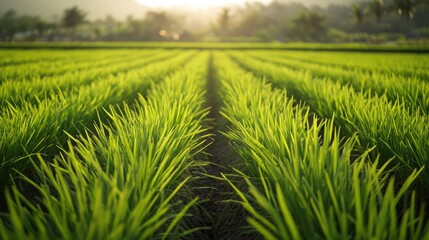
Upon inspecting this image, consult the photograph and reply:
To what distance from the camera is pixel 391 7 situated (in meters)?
35.0

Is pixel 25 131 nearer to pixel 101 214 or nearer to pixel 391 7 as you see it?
pixel 101 214

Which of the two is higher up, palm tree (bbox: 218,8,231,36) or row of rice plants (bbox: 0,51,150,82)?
palm tree (bbox: 218,8,231,36)

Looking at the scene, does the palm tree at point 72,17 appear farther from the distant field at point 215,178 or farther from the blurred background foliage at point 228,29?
the distant field at point 215,178

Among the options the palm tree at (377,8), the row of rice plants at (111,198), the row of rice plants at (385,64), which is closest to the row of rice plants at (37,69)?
the row of rice plants at (111,198)

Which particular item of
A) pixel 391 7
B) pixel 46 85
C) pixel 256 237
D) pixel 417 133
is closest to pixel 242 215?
pixel 256 237

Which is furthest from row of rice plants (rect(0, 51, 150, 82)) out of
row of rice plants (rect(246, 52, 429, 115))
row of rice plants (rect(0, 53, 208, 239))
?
row of rice plants (rect(246, 52, 429, 115))

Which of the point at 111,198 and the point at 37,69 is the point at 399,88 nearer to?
the point at 111,198

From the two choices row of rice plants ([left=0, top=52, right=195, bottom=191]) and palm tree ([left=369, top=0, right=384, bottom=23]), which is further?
palm tree ([left=369, top=0, right=384, bottom=23])

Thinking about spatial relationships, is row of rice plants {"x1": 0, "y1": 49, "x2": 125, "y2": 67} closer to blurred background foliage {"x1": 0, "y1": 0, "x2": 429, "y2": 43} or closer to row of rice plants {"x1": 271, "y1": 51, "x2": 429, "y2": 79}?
row of rice plants {"x1": 271, "y1": 51, "x2": 429, "y2": 79}

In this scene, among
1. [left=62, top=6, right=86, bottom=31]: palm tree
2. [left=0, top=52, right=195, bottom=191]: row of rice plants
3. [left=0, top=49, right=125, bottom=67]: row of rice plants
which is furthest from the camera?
[left=62, top=6, right=86, bottom=31]: palm tree

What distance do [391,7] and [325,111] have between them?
40216 mm

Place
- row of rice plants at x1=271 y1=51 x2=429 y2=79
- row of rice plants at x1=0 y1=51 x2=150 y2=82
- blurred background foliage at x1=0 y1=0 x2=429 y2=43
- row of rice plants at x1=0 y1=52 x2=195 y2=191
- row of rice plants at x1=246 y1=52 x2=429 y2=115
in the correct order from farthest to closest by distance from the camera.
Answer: blurred background foliage at x1=0 y1=0 x2=429 y2=43 → row of rice plants at x1=271 y1=51 x2=429 y2=79 → row of rice plants at x1=0 y1=51 x2=150 y2=82 → row of rice plants at x1=246 y1=52 x2=429 y2=115 → row of rice plants at x1=0 y1=52 x2=195 y2=191

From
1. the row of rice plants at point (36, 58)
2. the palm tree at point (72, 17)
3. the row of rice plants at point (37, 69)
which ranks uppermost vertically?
the palm tree at point (72, 17)

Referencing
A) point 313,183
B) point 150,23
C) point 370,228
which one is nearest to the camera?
point 370,228
